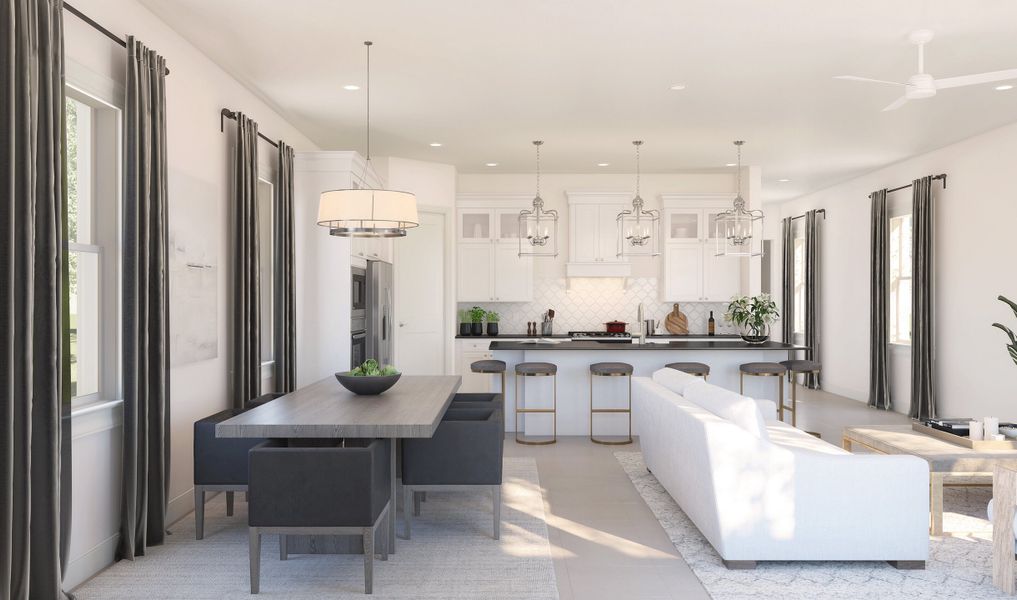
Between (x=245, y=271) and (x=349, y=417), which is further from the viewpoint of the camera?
(x=245, y=271)

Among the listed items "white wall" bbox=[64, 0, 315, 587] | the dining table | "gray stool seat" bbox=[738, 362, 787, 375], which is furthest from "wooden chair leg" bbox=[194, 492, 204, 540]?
"gray stool seat" bbox=[738, 362, 787, 375]

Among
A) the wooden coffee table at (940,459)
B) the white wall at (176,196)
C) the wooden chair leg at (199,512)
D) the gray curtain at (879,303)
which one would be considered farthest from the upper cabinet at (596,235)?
the wooden chair leg at (199,512)

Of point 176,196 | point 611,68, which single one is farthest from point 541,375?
point 176,196

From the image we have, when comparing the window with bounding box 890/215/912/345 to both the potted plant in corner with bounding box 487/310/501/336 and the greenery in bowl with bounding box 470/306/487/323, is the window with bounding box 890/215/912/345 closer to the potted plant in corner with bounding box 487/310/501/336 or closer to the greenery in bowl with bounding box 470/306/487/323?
the potted plant in corner with bounding box 487/310/501/336

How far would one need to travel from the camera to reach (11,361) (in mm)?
2773

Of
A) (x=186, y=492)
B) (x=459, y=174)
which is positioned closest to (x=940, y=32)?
(x=186, y=492)

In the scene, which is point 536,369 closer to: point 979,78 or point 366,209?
point 366,209

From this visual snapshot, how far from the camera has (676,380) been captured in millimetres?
5172

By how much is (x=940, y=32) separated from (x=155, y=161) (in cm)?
443

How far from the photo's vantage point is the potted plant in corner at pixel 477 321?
9047 mm

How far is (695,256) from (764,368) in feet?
8.46

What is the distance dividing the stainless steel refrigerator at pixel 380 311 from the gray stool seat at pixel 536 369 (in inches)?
59.4

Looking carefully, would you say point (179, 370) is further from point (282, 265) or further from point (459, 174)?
point (459, 174)

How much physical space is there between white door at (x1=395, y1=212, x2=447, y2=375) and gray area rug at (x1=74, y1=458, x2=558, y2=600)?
407cm
